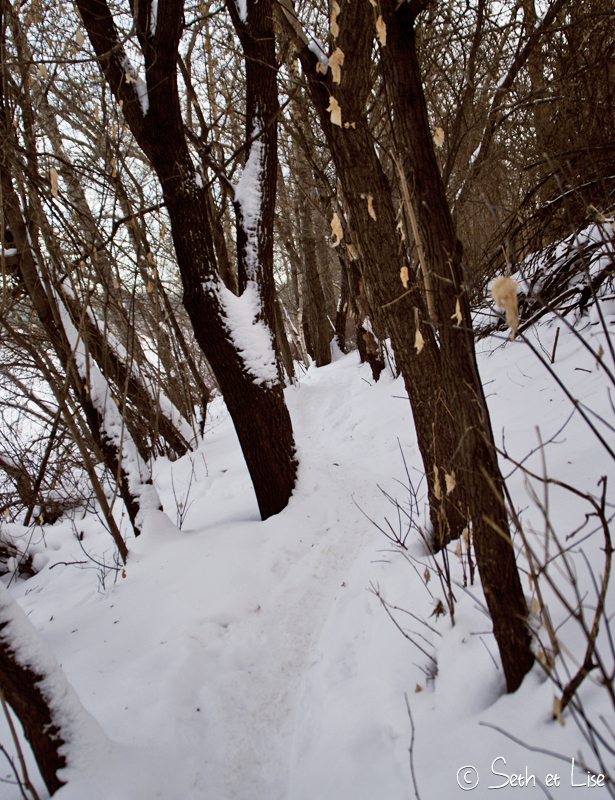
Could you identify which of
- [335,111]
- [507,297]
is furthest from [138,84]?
[507,297]

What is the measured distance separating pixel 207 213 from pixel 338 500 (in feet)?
8.52

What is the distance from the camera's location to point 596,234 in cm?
344

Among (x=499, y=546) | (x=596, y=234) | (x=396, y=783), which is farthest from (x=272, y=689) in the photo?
(x=596, y=234)

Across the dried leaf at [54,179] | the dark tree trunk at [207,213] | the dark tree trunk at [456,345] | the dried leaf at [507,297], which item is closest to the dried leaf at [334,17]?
the dark tree trunk at [456,345]

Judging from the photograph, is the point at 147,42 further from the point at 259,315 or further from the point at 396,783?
the point at 396,783

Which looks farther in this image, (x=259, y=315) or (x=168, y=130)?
(x=259, y=315)

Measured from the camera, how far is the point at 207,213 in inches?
136

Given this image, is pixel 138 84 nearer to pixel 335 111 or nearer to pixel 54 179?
pixel 54 179

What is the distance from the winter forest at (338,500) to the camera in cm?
123

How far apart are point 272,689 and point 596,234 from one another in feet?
12.9

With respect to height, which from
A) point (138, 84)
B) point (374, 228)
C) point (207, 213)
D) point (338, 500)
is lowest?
point (338, 500)

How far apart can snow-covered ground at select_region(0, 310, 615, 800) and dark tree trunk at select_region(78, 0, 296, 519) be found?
503mm

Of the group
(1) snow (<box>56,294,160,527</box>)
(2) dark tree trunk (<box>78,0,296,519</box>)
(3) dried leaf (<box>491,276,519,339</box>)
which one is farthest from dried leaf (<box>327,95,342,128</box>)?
(1) snow (<box>56,294,160,527</box>)

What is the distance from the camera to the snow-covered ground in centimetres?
130
